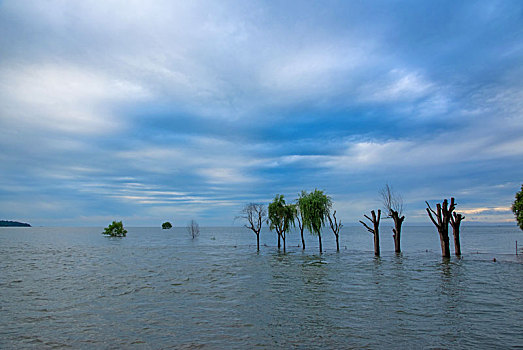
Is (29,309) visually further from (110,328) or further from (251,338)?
(251,338)

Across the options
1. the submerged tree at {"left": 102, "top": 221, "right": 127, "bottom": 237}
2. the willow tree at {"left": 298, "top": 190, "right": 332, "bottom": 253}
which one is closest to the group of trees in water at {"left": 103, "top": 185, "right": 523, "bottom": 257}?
the willow tree at {"left": 298, "top": 190, "right": 332, "bottom": 253}

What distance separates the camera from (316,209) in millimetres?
44188

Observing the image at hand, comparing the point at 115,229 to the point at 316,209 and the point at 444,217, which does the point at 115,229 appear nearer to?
the point at 316,209

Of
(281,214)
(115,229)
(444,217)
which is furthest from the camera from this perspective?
(115,229)

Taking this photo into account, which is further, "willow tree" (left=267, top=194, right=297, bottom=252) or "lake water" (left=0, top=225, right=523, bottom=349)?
"willow tree" (left=267, top=194, right=297, bottom=252)

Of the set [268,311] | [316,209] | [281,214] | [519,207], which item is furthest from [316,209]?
[268,311]

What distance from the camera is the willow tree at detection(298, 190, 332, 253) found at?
44031mm

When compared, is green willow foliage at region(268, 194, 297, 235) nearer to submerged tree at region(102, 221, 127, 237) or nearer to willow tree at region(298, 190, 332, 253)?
willow tree at region(298, 190, 332, 253)

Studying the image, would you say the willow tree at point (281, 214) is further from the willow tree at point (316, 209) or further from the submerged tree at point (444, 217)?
the submerged tree at point (444, 217)

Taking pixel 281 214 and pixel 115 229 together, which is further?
pixel 115 229

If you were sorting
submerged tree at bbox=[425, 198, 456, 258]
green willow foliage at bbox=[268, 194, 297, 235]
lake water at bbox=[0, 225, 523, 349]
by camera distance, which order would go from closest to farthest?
lake water at bbox=[0, 225, 523, 349]
submerged tree at bbox=[425, 198, 456, 258]
green willow foliage at bbox=[268, 194, 297, 235]

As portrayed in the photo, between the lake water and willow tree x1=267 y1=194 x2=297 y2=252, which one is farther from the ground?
willow tree x1=267 y1=194 x2=297 y2=252

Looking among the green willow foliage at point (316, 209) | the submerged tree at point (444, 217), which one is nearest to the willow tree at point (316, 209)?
the green willow foliage at point (316, 209)

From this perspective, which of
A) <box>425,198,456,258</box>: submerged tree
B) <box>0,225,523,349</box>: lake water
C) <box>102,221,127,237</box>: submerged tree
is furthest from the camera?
<box>102,221,127,237</box>: submerged tree
